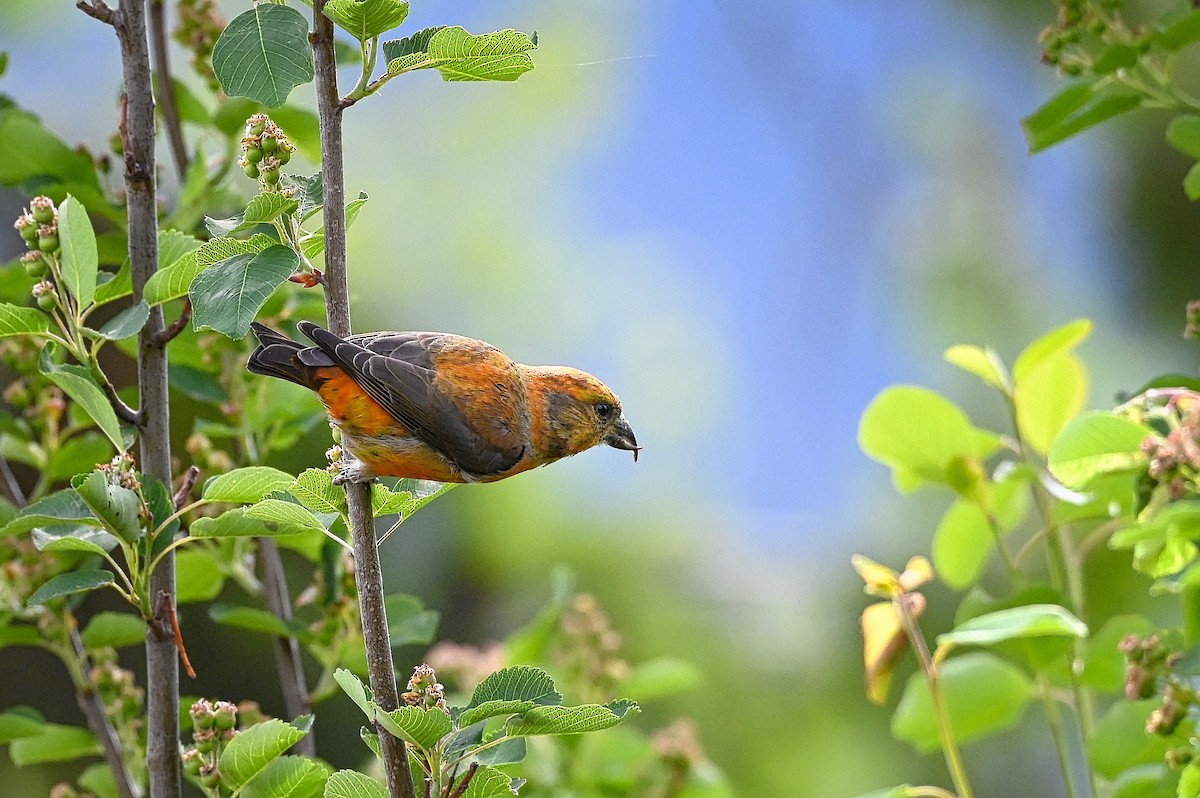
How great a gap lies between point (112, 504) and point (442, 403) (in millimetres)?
590

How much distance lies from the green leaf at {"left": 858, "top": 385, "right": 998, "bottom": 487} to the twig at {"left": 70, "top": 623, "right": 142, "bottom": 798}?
1256mm

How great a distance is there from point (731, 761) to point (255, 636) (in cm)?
168

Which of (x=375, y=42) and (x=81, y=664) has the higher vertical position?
(x=375, y=42)

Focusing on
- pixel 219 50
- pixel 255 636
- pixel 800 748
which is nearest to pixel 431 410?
pixel 219 50

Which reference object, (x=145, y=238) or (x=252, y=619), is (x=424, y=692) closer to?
(x=252, y=619)

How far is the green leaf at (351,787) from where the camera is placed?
1.10 metres

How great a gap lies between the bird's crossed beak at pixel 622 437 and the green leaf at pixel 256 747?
0.85 meters

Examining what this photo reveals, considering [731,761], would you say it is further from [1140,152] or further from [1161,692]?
[1140,152]

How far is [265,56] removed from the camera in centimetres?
120

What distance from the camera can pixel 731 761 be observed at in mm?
3953

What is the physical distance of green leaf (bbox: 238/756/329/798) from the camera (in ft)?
4.39

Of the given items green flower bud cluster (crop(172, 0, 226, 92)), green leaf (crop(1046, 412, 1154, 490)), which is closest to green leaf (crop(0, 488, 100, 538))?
green flower bud cluster (crop(172, 0, 226, 92))

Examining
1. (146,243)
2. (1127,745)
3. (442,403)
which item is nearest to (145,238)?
(146,243)

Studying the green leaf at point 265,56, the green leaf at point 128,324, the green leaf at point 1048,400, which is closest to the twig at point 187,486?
the green leaf at point 128,324
